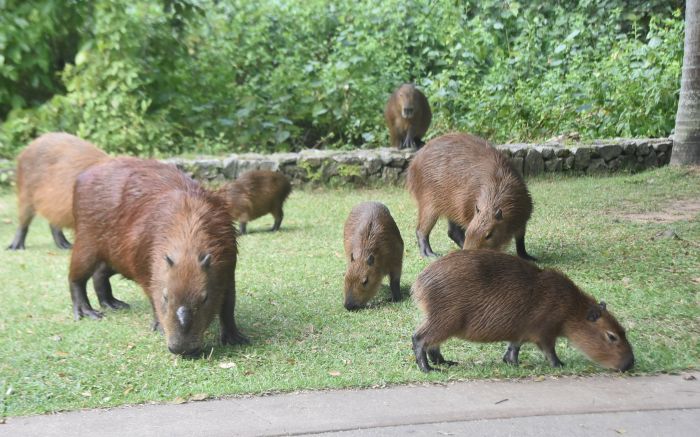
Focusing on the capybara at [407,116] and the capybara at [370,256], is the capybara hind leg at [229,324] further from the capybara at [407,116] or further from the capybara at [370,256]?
the capybara at [407,116]

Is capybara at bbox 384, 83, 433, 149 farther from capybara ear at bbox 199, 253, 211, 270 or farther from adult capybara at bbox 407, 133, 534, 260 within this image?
capybara ear at bbox 199, 253, 211, 270

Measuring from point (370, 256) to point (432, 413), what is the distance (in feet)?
6.82

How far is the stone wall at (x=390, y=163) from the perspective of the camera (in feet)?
37.4

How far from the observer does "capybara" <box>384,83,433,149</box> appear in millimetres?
11812

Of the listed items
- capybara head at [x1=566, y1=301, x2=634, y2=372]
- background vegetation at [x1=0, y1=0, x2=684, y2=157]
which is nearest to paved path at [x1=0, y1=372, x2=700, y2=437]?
capybara head at [x1=566, y1=301, x2=634, y2=372]

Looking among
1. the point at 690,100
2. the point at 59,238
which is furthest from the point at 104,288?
the point at 690,100

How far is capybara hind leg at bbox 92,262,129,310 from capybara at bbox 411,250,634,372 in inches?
113

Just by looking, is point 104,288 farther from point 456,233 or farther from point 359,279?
point 456,233

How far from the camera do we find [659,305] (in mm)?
5953

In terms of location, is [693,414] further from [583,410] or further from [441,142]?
[441,142]

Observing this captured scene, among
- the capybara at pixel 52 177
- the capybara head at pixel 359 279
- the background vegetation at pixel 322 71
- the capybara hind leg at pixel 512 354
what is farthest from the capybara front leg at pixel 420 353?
the background vegetation at pixel 322 71

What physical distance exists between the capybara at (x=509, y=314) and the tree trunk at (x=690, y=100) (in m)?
6.56

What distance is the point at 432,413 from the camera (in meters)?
4.29

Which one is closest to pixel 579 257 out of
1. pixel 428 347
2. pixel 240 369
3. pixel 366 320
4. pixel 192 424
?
pixel 366 320
